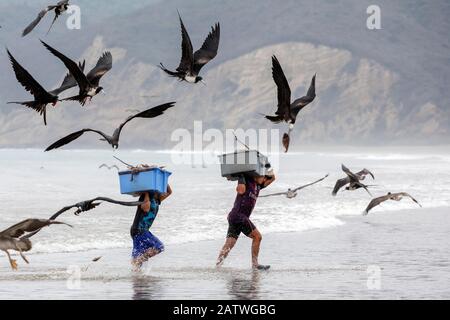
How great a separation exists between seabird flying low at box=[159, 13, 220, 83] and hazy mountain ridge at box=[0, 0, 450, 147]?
299 ft

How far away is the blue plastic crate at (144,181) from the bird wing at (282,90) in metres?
1.60

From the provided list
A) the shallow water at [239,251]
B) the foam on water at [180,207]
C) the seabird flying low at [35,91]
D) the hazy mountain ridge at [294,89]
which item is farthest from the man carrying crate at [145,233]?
the hazy mountain ridge at [294,89]

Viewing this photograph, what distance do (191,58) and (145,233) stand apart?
225 cm

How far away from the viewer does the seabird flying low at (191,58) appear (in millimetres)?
12969

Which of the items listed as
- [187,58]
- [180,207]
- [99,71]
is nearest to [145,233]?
[99,71]

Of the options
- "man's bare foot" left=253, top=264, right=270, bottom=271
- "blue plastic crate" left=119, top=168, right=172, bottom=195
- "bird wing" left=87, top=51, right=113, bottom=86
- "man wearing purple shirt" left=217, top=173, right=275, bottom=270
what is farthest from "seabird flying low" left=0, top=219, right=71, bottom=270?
"man's bare foot" left=253, top=264, right=270, bottom=271

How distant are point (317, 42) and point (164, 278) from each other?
103079 millimetres

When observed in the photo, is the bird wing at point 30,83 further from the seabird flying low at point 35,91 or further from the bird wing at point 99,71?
the bird wing at point 99,71

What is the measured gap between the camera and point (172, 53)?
435 ft

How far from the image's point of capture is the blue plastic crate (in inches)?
532

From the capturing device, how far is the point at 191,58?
13531 mm

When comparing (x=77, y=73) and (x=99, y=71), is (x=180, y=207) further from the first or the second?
(x=77, y=73)

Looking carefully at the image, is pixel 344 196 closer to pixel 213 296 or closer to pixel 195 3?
pixel 213 296
